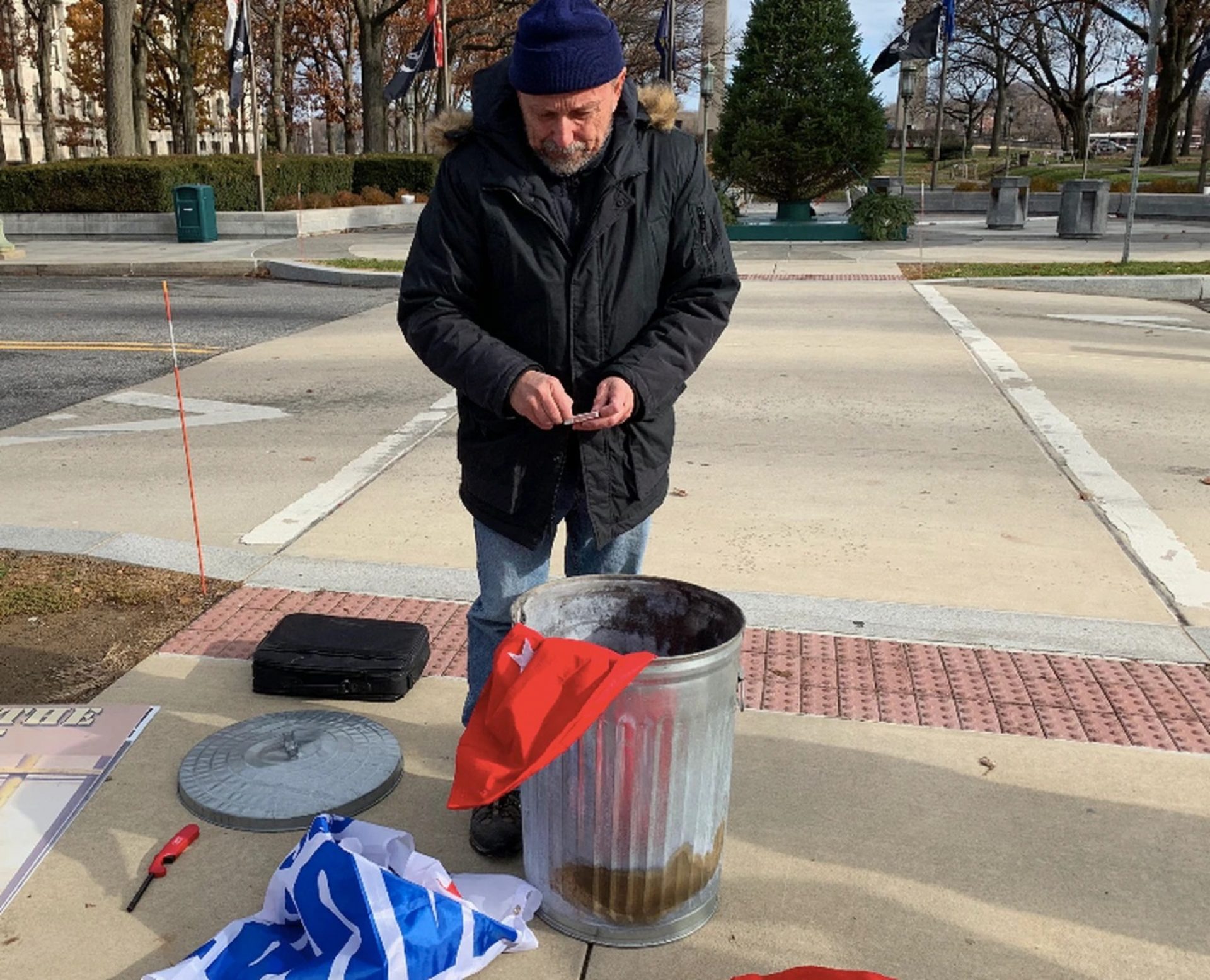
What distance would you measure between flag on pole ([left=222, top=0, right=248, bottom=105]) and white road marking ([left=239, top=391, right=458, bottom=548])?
18.7 metres

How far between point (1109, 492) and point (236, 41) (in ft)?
74.3

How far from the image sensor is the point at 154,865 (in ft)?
9.04

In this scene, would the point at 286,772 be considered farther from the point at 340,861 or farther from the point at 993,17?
the point at 993,17

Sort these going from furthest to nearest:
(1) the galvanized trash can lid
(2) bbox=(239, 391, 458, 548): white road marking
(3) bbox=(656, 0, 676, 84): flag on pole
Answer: (3) bbox=(656, 0, 676, 84): flag on pole, (2) bbox=(239, 391, 458, 548): white road marking, (1) the galvanized trash can lid

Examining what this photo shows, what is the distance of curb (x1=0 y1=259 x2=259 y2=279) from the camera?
18.1 metres

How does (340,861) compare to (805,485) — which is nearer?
(340,861)

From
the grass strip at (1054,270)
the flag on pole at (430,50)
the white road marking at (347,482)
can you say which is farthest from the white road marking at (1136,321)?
the flag on pole at (430,50)

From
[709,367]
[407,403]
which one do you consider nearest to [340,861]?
[407,403]

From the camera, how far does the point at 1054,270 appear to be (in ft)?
51.9

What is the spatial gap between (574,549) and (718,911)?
0.99 meters

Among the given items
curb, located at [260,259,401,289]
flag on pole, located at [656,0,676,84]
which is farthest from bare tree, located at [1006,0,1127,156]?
curb, located at [260,259,401,289]

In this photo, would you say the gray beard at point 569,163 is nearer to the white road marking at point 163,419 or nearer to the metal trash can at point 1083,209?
the white road marking at point 163,419

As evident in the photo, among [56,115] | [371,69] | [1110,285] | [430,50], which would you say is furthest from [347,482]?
[56,115]

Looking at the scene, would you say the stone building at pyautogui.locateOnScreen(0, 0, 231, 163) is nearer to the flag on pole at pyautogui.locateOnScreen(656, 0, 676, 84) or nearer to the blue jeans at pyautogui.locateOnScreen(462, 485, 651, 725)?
the flag on pole at pyautogui.locateOnScreen(656, 0, 676, 84)
